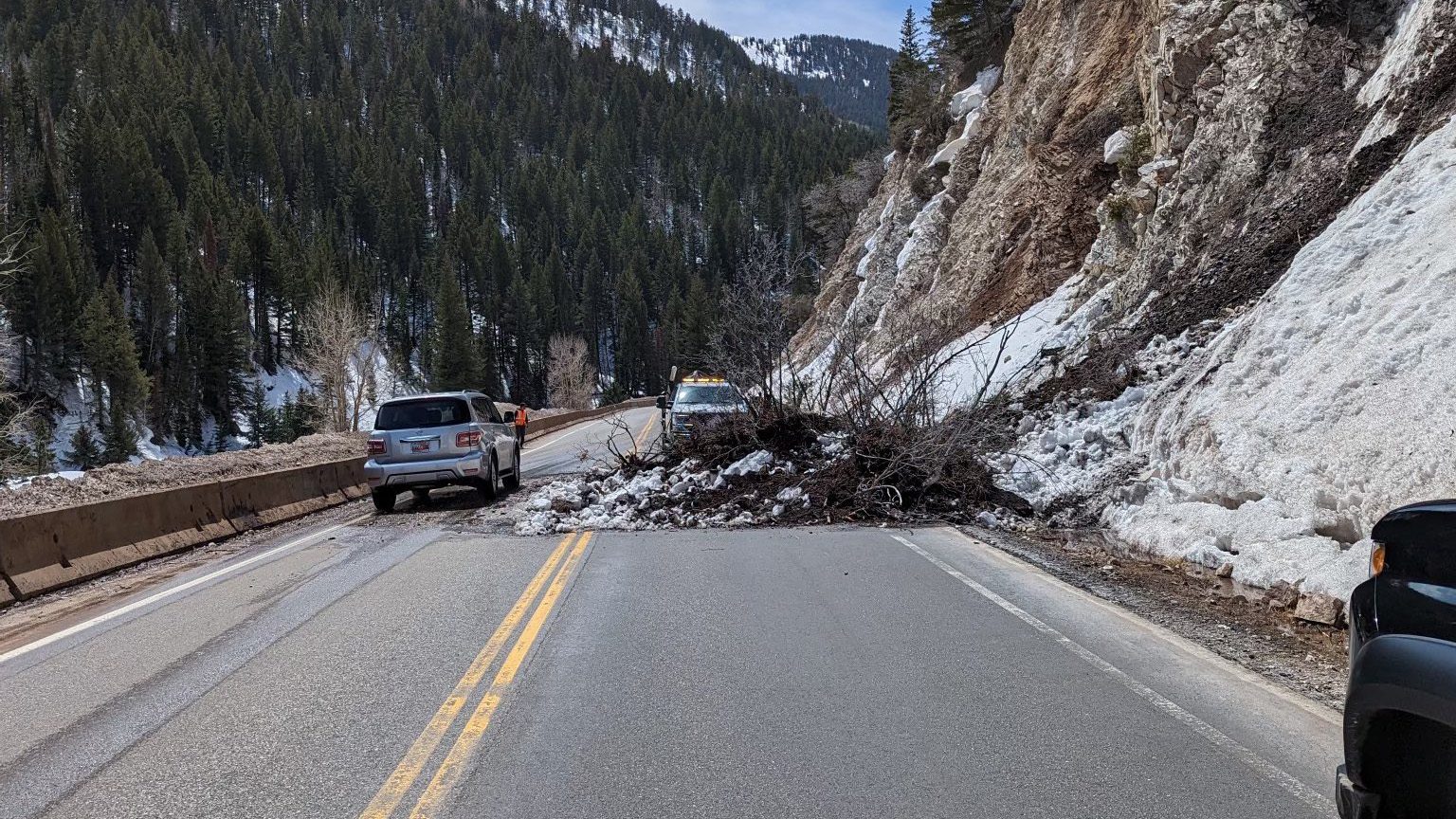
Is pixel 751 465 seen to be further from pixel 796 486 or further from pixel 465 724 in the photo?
pixel 465 724

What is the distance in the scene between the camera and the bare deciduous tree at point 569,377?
8762 cm

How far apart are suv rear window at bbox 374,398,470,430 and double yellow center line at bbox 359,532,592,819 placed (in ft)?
24.2

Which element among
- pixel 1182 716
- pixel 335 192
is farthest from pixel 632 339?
pixel 1182 716

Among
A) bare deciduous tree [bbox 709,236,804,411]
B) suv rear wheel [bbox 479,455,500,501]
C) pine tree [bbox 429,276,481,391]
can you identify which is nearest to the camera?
suv rear wheel [bbox 479,455,500,501]

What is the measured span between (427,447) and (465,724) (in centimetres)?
1053

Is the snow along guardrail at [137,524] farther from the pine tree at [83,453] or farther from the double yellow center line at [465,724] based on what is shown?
the pine tree at [83,453]

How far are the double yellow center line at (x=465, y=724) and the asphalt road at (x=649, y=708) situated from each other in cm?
2

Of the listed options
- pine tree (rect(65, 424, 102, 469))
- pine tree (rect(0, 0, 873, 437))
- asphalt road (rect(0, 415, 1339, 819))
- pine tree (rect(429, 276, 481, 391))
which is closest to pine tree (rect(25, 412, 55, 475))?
pine tree (rect(65, 424, 102, 469))

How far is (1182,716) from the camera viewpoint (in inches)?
204

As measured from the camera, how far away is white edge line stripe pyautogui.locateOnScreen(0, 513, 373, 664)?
23.9ft

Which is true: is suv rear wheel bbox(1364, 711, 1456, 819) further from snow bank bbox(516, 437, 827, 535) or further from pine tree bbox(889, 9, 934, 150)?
pine tree bbox(889, 9, 934, 150)

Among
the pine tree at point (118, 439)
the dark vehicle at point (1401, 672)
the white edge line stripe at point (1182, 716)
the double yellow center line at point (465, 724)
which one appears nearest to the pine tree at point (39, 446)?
the pine tree at point (118, 439)

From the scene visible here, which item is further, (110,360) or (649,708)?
(110,360)

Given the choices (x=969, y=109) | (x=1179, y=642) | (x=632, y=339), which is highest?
(x=969, y=109)
